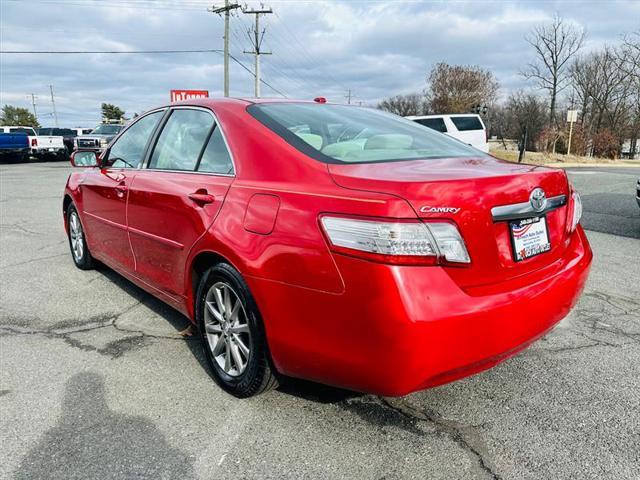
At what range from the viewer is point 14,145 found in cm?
→ 2442

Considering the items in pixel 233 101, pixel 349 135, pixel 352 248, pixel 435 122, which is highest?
pixel 435 122

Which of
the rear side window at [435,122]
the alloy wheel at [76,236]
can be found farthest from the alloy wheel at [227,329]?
the rear side window at [435,122]

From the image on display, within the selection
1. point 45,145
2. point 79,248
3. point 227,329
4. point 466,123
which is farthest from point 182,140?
point 45,145

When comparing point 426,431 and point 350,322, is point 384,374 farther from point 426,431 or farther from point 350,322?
point 426,431

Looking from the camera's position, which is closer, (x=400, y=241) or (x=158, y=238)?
(x=400, y=241)

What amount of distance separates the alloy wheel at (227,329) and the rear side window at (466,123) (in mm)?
16359

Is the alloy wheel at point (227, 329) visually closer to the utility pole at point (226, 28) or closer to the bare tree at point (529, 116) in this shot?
the utility pole at point (226, 28)

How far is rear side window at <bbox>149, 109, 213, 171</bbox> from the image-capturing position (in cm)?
316

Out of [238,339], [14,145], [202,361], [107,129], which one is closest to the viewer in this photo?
[238,339]

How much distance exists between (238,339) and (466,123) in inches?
663

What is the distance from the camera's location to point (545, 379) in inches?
116

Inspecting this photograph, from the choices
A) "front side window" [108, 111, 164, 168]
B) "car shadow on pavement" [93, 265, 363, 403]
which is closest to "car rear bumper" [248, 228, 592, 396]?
"car shadow on pavement" [93, 265, 363, 403]

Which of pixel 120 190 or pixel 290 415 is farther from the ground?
pixel 120 190

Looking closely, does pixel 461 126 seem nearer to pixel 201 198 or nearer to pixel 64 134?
pixel 201 198
